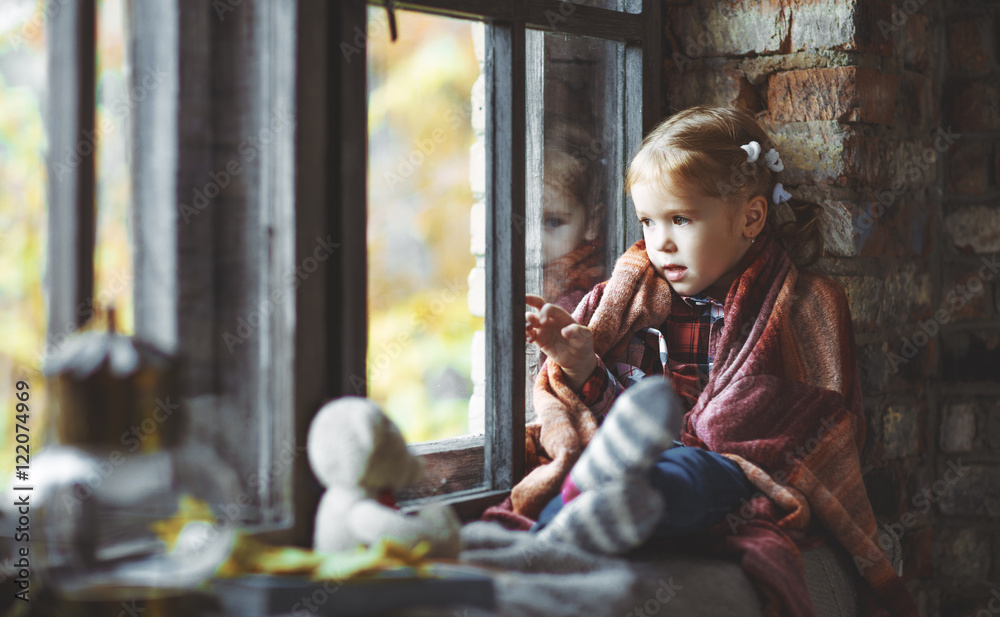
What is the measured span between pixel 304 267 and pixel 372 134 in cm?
24

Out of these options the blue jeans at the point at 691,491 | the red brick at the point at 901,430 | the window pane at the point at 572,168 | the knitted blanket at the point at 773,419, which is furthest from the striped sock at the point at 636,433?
the red brick at the point at 901,430

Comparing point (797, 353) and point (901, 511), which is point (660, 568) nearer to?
point (797, 353)

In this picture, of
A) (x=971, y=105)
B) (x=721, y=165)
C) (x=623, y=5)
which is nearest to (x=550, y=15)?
(x=623, y=5)

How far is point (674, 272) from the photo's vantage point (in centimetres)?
147

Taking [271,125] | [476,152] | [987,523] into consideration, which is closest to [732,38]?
[476,152]

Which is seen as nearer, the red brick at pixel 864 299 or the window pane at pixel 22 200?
the window pane at pixel 22 200

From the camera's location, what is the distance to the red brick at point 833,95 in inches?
58.4

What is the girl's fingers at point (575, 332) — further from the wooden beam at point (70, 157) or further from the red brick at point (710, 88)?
the wooden beam at point (70, 157)

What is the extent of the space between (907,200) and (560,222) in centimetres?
71

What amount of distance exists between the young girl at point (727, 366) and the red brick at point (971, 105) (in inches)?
19.3

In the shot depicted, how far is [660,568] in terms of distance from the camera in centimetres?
111
